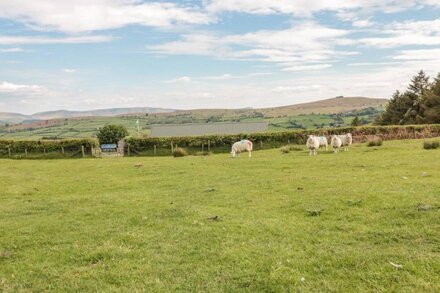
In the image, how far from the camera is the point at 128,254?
8516mm

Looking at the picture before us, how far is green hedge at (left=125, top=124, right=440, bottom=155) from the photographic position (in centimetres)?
4662

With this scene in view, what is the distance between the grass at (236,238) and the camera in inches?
274

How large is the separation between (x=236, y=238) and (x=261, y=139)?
130ft

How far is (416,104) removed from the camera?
235 ft

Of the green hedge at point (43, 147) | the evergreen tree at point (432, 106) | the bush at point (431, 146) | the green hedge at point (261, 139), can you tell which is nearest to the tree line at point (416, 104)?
the evergreen tree at point (432, 106)

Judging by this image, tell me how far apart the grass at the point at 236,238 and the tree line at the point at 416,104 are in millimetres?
54823

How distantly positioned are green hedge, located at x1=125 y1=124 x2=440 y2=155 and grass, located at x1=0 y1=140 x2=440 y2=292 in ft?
102

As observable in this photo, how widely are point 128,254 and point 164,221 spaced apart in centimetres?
266

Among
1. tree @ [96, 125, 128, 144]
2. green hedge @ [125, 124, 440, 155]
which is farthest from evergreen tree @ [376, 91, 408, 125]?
tree @ [96, 125, 128, 144]

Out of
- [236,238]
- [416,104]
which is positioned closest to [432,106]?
[416,104]

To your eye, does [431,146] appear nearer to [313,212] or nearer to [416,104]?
[313,212]

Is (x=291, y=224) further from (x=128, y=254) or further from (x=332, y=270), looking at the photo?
(x=128, y=254)

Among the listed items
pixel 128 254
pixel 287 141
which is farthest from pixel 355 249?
pixel 287 141

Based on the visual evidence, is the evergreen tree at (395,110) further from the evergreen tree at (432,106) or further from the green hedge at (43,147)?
the green hedge at (43,147)
